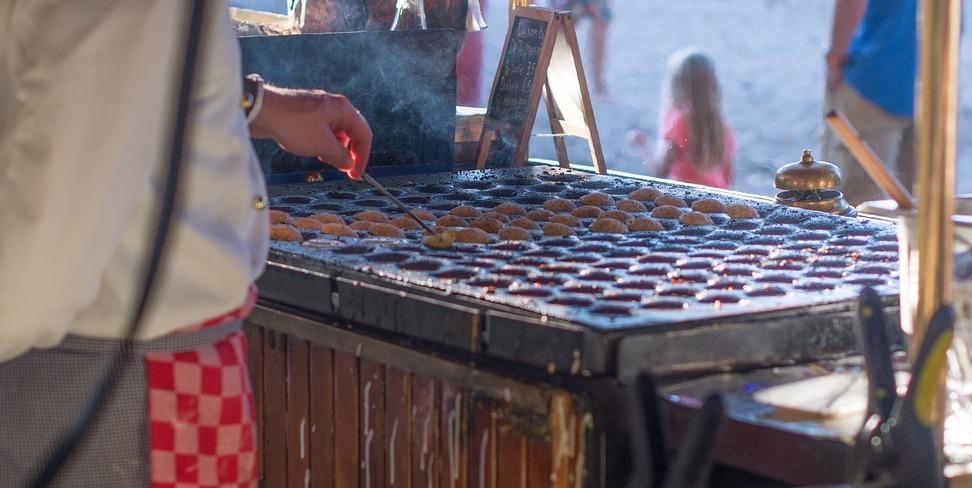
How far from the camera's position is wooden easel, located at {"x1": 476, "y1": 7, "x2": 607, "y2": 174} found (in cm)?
502

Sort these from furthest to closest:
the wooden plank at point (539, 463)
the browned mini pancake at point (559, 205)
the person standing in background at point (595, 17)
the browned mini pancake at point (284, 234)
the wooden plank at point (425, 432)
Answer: the person standing in background at point (595, 17), the browned mini pancake at point (559, 205), the browned mini pancake at point (284, 234), the wooden plank at point (425, 432), the wooden plank at point (539, 463)

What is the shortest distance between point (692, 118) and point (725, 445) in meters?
4.32

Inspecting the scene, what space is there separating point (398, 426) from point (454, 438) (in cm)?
17

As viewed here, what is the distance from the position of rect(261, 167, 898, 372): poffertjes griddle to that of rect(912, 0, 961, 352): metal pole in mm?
770

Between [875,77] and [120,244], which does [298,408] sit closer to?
[120,244]

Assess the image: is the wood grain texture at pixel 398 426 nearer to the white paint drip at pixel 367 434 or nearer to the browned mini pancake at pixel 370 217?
the white paint drip at pixel 367 434

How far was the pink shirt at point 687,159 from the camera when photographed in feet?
20.6

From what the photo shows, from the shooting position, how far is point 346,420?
298 cm

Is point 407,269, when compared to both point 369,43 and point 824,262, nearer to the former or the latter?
point 824,262

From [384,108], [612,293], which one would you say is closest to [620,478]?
[612,293]

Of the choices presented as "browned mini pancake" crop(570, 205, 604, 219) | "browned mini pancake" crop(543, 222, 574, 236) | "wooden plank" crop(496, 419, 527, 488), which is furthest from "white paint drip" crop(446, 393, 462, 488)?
"browned mini pancake" crop(570, 205, 604, 219)

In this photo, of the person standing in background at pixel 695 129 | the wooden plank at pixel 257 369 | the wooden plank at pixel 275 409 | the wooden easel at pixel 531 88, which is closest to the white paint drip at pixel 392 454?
the wooden plank at pixel 275 409

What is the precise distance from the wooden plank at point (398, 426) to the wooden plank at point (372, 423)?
20 millimetres

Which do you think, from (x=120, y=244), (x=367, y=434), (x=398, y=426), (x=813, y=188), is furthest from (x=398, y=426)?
(x=813, y=188)
